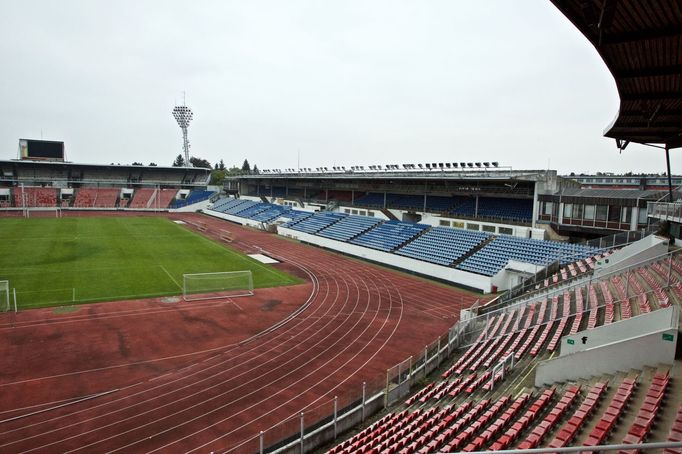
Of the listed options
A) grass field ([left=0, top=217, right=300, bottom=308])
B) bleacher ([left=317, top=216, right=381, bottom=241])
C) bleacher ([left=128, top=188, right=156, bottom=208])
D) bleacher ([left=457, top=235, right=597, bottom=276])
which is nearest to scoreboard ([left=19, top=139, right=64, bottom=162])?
bleacher ([left=128, top=188, right=156, bottom=208])

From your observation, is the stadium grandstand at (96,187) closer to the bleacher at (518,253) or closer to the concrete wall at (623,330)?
the bleacher at (518,253)

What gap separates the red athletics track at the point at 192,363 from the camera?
11.8 meters

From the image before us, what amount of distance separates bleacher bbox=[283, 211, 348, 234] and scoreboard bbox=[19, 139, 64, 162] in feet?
173

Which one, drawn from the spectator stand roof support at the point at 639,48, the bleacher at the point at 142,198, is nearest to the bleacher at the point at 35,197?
the bleacher at the point at 142,198

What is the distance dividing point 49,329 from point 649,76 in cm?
2347

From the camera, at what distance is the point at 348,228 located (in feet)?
152

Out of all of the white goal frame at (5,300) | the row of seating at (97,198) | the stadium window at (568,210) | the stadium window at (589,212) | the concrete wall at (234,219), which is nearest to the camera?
the white goal frame at (5,300)

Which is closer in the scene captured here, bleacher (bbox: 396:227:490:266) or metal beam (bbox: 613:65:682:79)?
metal beam (bbox: 613:65:682:79)

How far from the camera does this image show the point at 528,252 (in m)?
28.8

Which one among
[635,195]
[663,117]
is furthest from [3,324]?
[635,195]

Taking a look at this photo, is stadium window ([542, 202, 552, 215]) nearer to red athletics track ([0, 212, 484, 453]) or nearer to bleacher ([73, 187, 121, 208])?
red athletics track ([0, 212, 484, 453])

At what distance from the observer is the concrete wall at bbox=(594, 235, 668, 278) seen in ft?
61.9

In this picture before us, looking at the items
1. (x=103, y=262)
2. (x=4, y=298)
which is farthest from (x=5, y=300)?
(x=103, y=262)

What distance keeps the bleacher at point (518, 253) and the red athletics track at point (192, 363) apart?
12.1 feet
